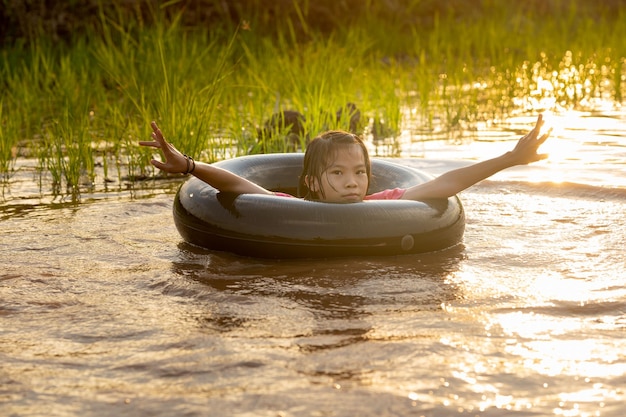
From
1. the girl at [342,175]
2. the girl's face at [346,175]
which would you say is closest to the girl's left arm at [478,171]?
the girl at [342,175]

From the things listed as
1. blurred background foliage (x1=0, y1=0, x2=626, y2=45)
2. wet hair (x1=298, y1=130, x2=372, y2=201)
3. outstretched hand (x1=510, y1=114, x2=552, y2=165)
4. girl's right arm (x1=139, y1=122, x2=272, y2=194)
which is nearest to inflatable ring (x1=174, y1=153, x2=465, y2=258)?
girl's right arm (x1=139, y1=122, x2=272, y2=194)

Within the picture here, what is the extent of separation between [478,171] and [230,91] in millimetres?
4881

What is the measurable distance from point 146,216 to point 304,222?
1535 mm

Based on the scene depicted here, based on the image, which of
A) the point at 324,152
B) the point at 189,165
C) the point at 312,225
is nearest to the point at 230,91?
the point at 324,152

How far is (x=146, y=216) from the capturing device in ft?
20.0

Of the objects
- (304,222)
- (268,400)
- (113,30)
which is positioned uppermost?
(113,30)

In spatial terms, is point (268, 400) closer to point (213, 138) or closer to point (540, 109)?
point (213, 138)

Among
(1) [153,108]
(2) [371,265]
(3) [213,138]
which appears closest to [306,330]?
(2) [371,265]

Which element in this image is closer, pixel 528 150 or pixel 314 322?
pixel 314 322

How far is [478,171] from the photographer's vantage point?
500 centimetres

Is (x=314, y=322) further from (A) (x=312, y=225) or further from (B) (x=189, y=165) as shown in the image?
(B) (x=189, y=165)

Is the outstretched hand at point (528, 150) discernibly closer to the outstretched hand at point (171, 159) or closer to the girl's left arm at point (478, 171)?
the girl's left arm at point (478, 171)

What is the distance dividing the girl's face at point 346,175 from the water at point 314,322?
15.7 inches

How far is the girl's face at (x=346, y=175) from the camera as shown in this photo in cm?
513
